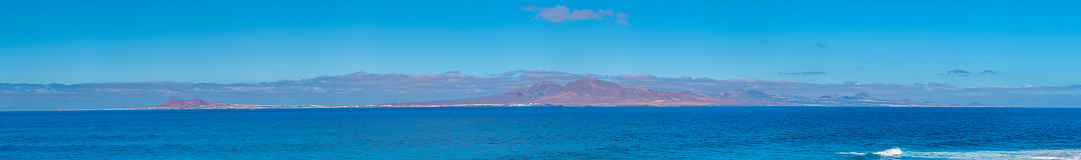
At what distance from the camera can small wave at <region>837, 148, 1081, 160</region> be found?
51156 millimetres

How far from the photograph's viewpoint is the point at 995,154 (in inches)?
2136

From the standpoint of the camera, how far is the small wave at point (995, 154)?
168 feet

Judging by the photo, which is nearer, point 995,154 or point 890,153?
point 995,154

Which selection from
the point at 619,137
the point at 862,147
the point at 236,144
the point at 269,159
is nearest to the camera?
the point at 269,159

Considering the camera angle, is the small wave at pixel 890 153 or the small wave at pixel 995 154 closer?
the small wave at pixel 995 154

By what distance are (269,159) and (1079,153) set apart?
58.4m

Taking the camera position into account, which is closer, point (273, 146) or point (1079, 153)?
point (1079, 153)

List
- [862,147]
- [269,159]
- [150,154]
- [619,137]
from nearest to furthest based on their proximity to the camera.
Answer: [269,159]
[150,154]
[862,147]
[619,137]

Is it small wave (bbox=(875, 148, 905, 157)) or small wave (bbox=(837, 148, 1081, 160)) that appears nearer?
small wave (bbox=(837, 148, 1081, 160))

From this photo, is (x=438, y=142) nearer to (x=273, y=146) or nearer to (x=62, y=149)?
(x=273, y=146)

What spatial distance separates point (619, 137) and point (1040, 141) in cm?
3942

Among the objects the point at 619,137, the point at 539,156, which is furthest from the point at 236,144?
the point at 619,137

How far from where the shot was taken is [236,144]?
68.2m

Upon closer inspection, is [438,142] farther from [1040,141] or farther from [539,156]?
[1040,141]
